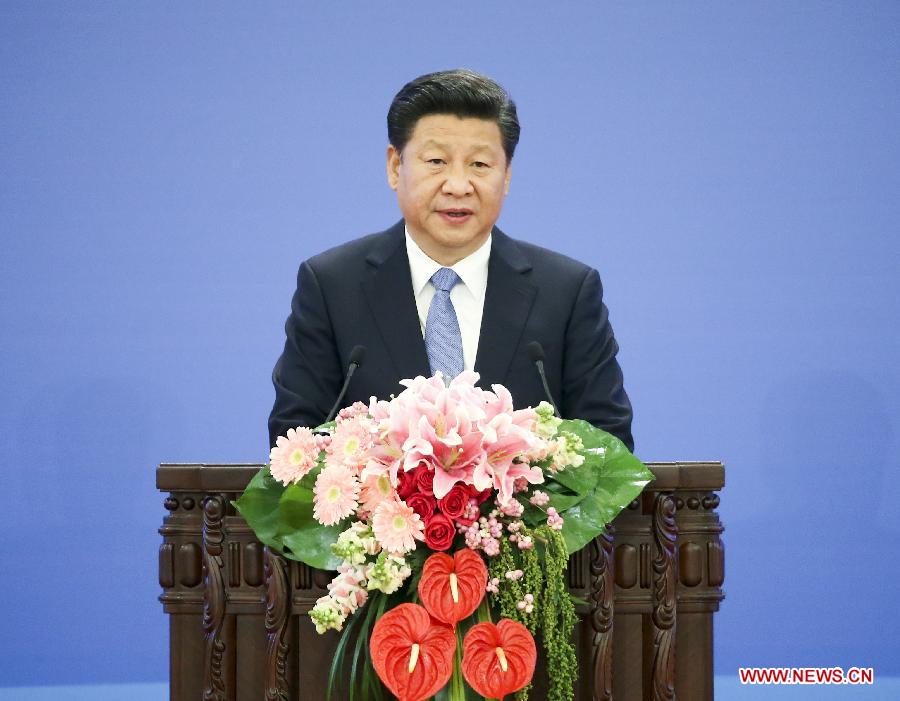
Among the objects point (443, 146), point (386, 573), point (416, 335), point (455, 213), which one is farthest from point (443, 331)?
point (386, 573)

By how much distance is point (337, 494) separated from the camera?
1.45 metres

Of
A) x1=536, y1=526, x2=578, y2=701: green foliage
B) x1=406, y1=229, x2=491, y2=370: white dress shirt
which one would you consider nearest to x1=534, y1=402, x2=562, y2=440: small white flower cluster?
x1=536, y1=526, x2=578, y2=701: green foliage

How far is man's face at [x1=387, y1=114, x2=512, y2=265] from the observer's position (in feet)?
6.76

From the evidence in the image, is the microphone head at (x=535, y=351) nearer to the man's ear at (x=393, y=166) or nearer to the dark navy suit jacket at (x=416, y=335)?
the dark navy suit jacket at (x=416, y=335)

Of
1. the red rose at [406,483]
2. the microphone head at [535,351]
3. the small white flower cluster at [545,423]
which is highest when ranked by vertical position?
the microphone head at [535,351]

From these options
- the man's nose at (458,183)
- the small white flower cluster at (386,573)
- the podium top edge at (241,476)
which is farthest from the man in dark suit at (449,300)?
the small white flower cluster at (386,573)

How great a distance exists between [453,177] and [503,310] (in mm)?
236

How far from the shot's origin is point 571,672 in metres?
1.45

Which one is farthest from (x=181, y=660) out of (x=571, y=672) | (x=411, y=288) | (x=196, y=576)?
(x=411, y=288)

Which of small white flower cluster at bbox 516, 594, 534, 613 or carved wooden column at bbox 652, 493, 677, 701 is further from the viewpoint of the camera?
carved wooden column at bbox 652, 493, 677, 701

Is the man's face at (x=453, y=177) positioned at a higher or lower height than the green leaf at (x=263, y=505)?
higher

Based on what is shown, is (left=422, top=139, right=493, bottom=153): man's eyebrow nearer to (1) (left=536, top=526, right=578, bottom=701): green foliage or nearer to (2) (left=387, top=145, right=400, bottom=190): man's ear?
(2) (left=387, top=145, right=400, bottom=190): man's ear

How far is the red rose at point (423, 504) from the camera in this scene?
1422 millimetres

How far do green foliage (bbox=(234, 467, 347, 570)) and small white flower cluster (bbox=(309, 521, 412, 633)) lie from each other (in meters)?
0.07
